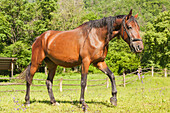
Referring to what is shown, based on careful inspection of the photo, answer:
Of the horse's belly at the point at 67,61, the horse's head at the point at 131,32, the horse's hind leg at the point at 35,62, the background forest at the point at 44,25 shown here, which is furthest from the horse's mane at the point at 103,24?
the background forest at the point at 44,25

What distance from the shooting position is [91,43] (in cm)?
529

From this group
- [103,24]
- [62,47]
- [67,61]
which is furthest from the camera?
[62,47]

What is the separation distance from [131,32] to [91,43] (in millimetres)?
1183

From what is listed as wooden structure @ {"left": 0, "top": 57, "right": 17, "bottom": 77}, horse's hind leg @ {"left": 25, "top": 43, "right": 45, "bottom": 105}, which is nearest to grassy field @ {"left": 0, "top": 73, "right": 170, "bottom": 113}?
horse's hind leg @ {"left": 25, "top": 43, "right": 45, "bottom": 105}

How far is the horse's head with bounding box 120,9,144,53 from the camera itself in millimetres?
4840

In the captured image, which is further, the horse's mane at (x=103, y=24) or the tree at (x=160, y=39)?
the tree at (x=160, y=39)

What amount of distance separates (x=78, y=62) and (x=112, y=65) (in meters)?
34.5

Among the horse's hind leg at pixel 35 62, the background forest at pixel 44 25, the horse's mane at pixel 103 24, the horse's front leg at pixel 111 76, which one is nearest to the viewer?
the horse's mane at pixel 103 24

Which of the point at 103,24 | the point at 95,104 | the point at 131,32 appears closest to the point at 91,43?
the point at 103,24

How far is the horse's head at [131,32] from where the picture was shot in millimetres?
4840

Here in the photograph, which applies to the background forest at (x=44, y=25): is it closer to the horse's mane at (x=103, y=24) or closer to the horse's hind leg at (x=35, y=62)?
the horse's hind leg at (x=35, y=62)

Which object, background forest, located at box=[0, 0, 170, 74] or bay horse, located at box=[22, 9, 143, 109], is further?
background forest, located at box=[0, 0, 170, 74]

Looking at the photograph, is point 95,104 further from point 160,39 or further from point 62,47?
point 160,39

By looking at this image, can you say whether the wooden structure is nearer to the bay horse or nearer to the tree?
the bay horse
